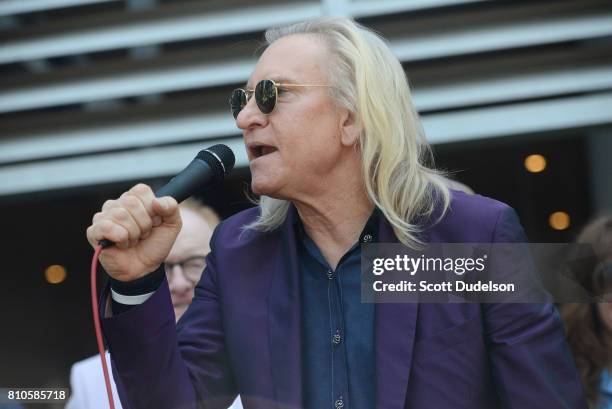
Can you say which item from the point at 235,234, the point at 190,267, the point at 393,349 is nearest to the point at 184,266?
the point at 190,267

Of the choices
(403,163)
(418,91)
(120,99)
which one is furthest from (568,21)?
(120,99)

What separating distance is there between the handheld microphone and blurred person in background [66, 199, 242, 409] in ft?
2.98

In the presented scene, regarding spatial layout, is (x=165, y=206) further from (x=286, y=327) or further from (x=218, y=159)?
(x=286, y=327)

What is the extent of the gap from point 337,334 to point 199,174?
0.45 m

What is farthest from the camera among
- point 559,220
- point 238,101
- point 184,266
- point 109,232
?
point 559,220

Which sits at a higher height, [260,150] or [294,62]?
[294,62]

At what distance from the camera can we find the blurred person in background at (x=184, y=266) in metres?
2.43

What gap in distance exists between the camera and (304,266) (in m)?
1.95

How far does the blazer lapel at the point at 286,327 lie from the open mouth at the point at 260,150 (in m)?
0.18

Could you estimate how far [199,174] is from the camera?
1.62 m

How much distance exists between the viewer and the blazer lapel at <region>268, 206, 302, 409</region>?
5.96 feet

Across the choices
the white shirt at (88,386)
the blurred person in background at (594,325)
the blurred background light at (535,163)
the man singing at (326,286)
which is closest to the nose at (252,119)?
the man singing at (326,286)

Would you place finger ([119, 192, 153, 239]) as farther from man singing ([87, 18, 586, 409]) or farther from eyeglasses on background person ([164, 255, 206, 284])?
eyeglasses on background person ([164, 255, 206, 284])

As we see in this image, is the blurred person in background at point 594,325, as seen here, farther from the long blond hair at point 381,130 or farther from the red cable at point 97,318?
the red cable at point 97,318
